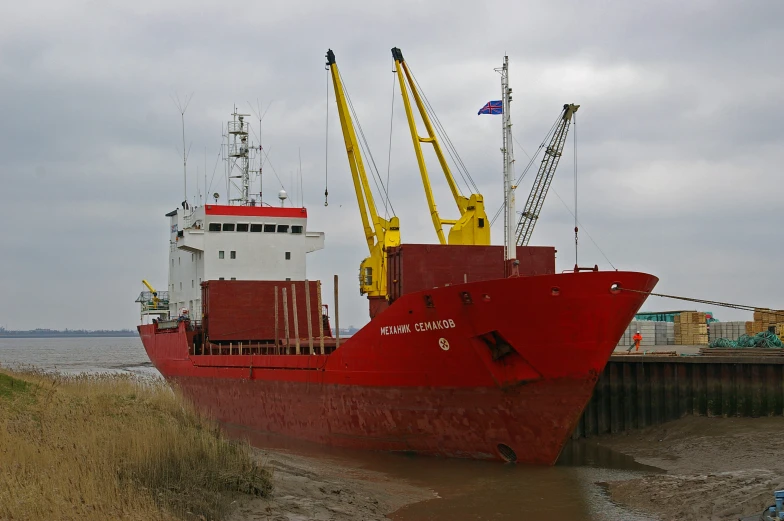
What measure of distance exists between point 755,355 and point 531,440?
7.35m

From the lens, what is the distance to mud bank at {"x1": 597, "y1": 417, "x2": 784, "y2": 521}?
34.3 ft

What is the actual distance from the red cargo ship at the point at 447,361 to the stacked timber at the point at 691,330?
15.3 metres

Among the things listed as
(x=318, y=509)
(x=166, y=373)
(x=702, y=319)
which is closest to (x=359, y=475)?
(x=318, y=509)

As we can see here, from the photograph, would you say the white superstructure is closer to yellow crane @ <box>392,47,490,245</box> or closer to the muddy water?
yellow crane @ <box>392,47,490,245</box>

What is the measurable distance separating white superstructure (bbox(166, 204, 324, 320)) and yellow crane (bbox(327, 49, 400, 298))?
5.35 metres

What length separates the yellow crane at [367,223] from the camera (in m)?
23.6

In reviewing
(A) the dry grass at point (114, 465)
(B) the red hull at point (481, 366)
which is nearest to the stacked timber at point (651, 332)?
(B) the red hull at point (481, 366)

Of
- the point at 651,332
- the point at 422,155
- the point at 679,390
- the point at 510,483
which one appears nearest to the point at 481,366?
the point at 510,483

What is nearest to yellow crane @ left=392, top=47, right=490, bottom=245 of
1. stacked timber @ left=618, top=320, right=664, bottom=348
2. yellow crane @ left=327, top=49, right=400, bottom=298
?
yellow crane @ left=327, top=49, right=400, bottom=298

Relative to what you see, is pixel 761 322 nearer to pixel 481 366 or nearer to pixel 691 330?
pixel 691 330

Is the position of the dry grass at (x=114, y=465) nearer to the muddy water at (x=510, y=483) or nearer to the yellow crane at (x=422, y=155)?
the muddy water at (x=510, y=483)

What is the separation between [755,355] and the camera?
1877cm

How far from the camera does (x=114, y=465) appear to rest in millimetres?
9289

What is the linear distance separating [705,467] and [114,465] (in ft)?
34.4
